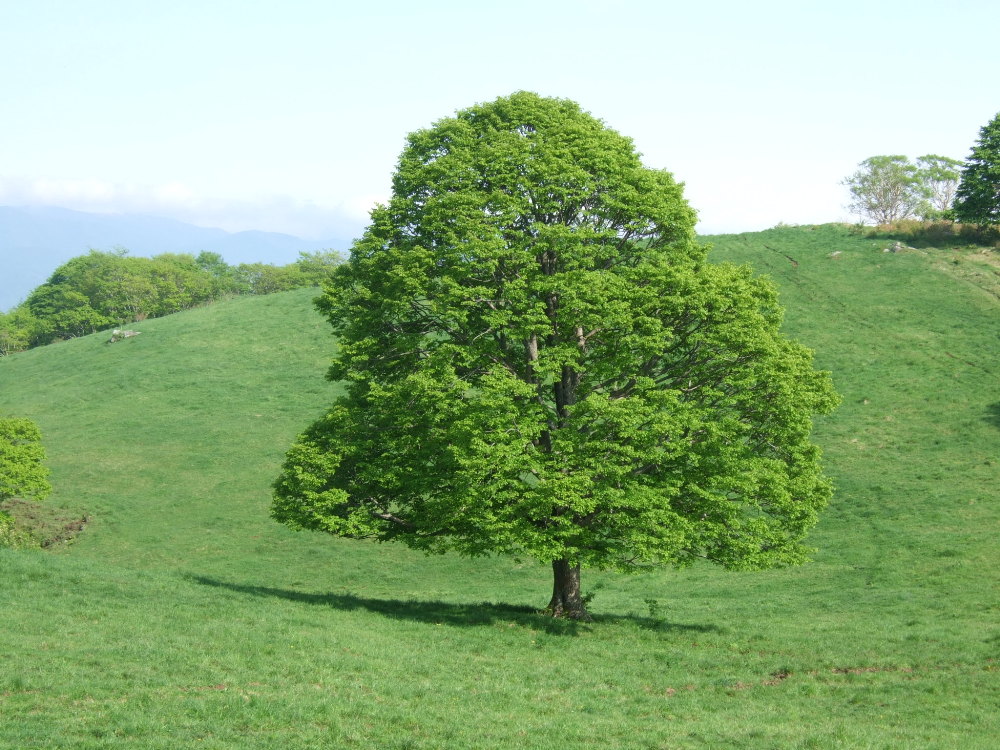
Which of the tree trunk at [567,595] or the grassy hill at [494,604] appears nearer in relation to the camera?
the grassy hill at [494,604]

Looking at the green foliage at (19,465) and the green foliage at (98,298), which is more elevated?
the green foliage at (98,298)

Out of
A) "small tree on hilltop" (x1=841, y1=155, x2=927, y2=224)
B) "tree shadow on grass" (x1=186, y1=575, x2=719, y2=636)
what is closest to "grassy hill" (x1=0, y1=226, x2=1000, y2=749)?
"tree shadow on grass" (x1=186, y1=575, x2=719, y2=636)

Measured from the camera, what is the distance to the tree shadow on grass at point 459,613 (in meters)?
27.5

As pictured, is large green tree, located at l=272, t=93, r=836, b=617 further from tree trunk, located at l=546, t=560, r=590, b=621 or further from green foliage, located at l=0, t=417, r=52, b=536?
green foliage, located at l=0, t=417, r=52, b=536

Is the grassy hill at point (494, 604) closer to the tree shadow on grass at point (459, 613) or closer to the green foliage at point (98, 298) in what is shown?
the tree shadow on grass at point (459, 613)

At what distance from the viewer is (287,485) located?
28328 mm

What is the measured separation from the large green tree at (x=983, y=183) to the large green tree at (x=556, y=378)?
70.7 m

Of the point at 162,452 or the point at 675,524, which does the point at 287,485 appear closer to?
the point at 675,524

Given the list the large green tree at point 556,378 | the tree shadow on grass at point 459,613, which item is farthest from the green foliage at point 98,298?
the large green tree at point 556,378

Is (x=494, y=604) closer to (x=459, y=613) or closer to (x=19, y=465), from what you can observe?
(x=459, y=613)

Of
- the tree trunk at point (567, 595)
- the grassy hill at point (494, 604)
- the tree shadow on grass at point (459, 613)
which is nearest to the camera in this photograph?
the grassy hill at point (494, 604)

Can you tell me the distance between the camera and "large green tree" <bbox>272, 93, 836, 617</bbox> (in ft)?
83.0

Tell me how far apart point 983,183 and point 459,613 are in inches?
3198

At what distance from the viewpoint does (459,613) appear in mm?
28891
